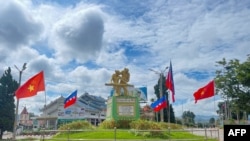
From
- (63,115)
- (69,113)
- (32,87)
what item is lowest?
(63,115)

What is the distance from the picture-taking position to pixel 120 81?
112 ft

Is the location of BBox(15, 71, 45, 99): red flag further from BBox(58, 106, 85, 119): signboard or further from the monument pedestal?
BBox(58, 106, 85, 119): signboard

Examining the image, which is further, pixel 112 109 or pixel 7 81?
pixel 7 81

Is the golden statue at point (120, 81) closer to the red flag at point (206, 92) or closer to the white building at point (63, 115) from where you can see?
the red flag at point (206, 92)

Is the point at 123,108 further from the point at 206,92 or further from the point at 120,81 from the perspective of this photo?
the point at 206,92

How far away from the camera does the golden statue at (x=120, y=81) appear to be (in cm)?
3367

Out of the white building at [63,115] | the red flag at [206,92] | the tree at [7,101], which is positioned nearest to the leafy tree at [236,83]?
the red flag at [206,92]

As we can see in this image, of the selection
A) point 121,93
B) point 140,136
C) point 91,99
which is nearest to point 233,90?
point 121,93

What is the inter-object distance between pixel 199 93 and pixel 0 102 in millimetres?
28171

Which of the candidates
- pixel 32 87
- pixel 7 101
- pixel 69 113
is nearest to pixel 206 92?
pixel 32 87

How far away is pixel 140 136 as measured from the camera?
24594 millimetres

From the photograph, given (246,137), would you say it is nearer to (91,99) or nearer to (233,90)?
(233,90)

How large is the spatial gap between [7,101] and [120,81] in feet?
56.8

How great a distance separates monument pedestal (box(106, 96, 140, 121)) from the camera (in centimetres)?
3172
